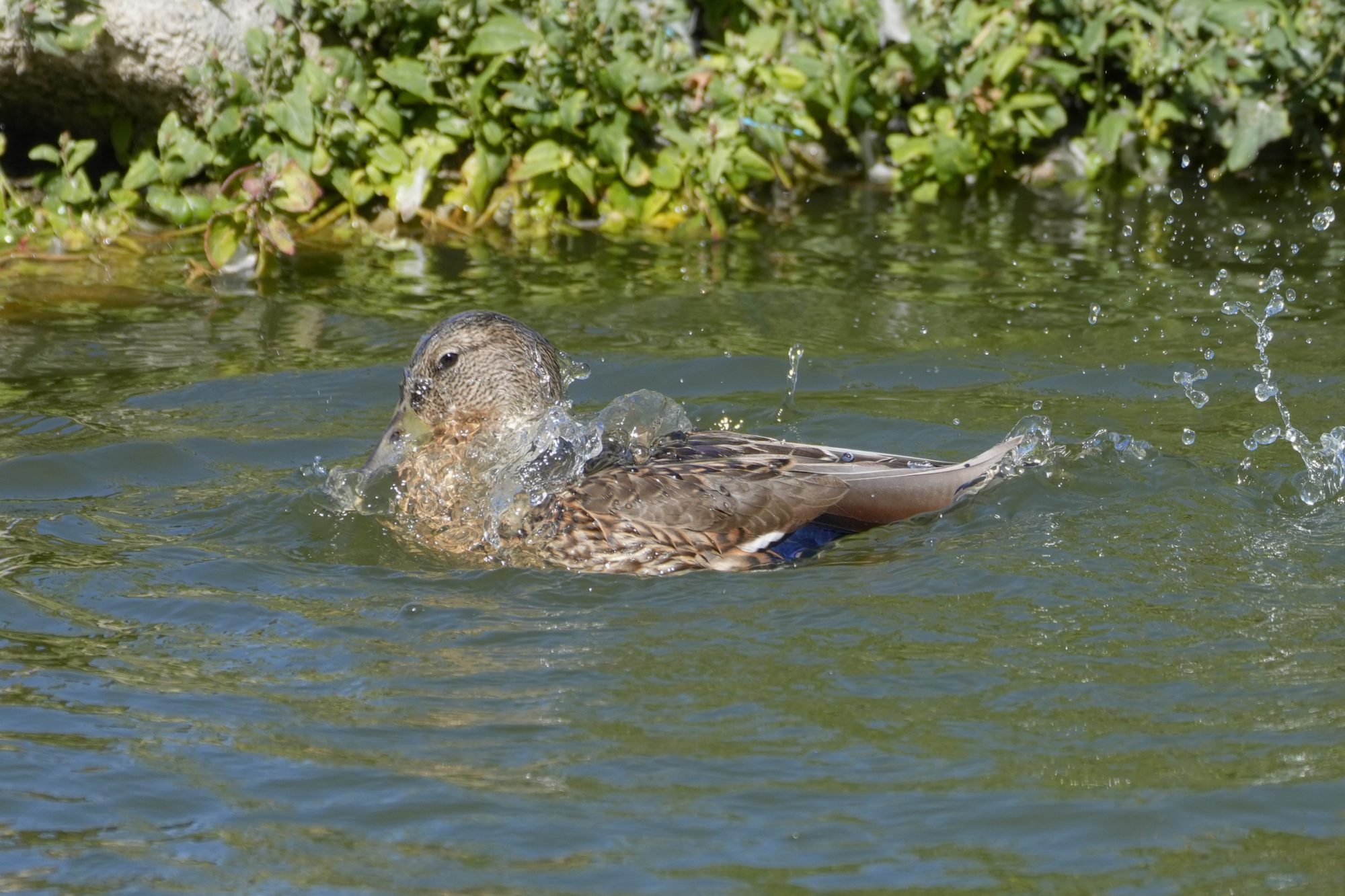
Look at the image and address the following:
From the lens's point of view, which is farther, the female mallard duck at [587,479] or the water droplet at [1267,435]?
the water droplet at [1267,435]

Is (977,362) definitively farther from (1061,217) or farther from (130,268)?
(130,268)

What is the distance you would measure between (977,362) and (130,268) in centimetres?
423

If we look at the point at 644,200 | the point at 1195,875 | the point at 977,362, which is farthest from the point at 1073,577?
the point at 644,200

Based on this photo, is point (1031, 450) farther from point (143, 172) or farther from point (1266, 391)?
point (143, 172)

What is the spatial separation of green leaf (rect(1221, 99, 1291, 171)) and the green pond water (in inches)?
Answer: 61.3

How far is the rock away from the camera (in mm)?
8773

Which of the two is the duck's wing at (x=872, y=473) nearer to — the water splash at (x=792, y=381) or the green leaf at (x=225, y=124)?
the water splash at (x=792, y=381)

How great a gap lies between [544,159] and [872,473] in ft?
13.2

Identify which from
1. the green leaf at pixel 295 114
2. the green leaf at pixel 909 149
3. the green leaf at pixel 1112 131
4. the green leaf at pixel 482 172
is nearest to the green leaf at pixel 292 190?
the green leaf at pixel 295 114

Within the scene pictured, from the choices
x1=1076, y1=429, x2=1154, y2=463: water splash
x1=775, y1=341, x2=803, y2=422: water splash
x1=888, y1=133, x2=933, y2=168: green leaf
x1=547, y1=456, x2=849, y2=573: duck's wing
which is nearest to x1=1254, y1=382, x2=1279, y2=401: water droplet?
x1=1076, y1=429, x2=1154, y2=463: water splash

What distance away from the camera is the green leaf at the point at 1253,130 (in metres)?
9.31

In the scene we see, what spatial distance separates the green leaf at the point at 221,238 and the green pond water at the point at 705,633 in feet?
1.18

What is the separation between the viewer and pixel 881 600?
4809 millimetres

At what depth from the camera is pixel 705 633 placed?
4.62m
